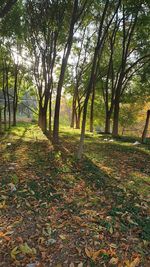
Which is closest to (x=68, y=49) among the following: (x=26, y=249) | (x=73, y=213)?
(x=73, y=213)

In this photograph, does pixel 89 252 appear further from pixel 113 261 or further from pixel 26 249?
pixel 26 249

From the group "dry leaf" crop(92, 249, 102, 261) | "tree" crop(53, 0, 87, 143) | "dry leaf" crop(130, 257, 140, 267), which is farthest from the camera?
"tree" crop(53, 0, 87, 143)

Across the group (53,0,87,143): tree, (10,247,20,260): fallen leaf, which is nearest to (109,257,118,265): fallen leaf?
(10,247,20,260): fallen leaf

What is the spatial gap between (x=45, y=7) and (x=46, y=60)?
13.0 feet

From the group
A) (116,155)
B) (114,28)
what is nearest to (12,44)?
(114,28)

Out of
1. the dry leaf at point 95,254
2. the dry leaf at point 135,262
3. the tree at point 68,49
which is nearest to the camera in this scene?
the dry leaf at point 135,262

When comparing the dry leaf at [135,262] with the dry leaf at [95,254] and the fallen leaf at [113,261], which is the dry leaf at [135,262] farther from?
the dry leaf at [95,254]

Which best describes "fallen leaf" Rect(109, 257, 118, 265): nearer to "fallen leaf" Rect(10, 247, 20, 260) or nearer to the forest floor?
the forest floor

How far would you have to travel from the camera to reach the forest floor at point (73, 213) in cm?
375

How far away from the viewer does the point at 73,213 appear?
197 inches

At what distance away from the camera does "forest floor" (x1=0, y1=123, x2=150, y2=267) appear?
375 centimetres

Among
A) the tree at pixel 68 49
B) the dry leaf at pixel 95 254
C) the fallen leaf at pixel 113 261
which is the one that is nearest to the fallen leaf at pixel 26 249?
the dry leaf at pixel 95 254

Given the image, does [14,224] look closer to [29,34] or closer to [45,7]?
[45,7]

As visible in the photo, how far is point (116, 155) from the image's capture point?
10406 mm
